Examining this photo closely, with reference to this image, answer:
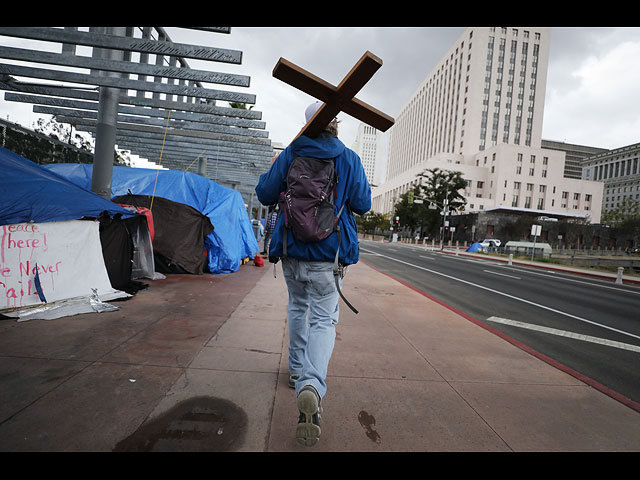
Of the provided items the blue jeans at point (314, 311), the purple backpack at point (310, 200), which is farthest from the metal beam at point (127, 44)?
the blue jeans at point (314, 311)

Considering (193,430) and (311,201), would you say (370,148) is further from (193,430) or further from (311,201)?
(193,430)

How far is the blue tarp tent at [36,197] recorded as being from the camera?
361 cm

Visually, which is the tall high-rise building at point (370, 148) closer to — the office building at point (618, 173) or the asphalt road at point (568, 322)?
the office building at point (618, 173)

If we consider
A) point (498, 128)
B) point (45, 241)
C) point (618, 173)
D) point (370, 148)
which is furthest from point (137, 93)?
point (370, 148)

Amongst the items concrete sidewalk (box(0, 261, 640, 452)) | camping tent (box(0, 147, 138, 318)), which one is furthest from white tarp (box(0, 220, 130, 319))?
concrete sidewalk (box(0, 261, 640, 452))

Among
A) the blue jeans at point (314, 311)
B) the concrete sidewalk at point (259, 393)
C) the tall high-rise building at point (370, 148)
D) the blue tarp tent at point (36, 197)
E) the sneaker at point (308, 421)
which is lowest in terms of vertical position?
the concrete sidewalk at point (259, 393)

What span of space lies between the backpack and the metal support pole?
15.4 ft

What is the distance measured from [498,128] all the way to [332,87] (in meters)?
91.7

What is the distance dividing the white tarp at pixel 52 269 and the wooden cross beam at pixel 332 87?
11.9ft

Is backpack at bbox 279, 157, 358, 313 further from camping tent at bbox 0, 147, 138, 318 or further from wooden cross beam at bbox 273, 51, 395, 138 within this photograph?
camping tent at bbox 0, 147, 138, 318

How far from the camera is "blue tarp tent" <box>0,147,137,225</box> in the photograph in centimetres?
361

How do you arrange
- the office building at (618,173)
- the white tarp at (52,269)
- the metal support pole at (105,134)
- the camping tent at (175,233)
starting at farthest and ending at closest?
1. the office building at (618,173)
2. the camping tent at (175,233)
3. the metal support pole at (105,134)
4. the white tarp at (52,269)

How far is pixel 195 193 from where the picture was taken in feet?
26.0
